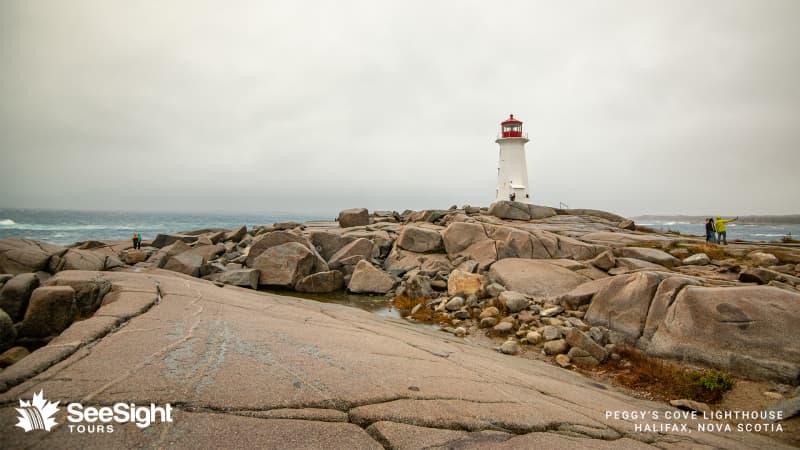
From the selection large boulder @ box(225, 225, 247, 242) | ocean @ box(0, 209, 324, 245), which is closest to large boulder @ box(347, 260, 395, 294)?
large boulder @ box(225, 225, 247, 242)

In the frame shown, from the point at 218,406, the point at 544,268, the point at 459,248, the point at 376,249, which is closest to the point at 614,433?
the point at 218,406

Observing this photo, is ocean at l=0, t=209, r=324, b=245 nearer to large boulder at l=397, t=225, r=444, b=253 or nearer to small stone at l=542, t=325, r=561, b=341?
large boulder at l=397, t=225, r=444, b=253

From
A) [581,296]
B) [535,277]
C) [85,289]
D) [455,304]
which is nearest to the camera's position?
[85,289]

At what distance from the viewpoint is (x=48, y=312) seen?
6.11m

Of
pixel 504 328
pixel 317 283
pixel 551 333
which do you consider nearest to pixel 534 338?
pixel 551 333

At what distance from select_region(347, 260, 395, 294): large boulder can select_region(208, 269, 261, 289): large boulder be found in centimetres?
460

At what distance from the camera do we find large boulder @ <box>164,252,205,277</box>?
17936 mm

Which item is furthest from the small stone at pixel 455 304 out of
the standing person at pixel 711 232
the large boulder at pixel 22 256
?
→ the standing person at pixel 711 232

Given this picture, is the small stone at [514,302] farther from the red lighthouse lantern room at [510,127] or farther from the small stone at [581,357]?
the red lighthouse lantern room at [510,127]

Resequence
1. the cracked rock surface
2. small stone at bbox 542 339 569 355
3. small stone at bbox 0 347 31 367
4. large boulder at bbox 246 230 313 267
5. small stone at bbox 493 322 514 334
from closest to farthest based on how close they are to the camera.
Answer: the cracked rock surface < small stone at bbox 0 347 31 367 < small stone at bbox 542 339 569 355 < small stone at bbox 493 322 514 334 < large boulder at bbox 246 230 313 267

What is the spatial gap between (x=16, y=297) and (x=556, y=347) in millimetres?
12053

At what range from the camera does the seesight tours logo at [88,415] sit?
10.8ft

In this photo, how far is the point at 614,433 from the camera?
16.0 feet

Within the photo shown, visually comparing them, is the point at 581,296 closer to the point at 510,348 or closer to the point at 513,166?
the point at 510,348
